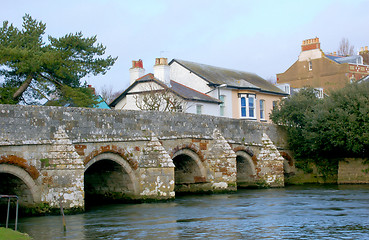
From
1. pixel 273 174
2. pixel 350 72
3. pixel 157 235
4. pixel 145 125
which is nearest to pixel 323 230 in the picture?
pixel 157 235

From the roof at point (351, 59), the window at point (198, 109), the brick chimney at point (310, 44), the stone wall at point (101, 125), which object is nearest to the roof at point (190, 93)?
the window at point (198, 109)

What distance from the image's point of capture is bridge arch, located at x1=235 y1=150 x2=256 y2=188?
31062 mm

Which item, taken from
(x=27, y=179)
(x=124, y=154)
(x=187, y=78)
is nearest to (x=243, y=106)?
(x=187, y=78)

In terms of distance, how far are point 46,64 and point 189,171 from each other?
29.2 feet

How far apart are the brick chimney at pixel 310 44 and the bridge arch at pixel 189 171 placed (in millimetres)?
35165

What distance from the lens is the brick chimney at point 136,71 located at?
1615 inches

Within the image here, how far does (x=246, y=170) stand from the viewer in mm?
31516

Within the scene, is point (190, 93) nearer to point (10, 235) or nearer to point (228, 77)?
point (228, 77)

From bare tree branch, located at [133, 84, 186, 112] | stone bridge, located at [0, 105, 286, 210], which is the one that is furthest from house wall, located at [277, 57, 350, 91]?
stone bridge, located at [0, 105, 286, 210]

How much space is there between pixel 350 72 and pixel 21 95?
38.4 m

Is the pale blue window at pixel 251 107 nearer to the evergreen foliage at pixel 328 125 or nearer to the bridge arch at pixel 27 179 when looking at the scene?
the evergreen foliage at pixel 328 125

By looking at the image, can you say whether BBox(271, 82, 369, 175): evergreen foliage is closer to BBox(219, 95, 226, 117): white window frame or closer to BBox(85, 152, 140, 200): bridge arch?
BBox(219, 95, 226, 117): white window frame

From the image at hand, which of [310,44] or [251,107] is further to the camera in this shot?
[310,44]

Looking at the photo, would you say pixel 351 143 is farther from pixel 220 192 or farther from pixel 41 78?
pixel 41 78
